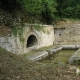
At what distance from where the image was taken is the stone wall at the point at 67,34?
71.9ft

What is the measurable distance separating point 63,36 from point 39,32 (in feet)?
16.2

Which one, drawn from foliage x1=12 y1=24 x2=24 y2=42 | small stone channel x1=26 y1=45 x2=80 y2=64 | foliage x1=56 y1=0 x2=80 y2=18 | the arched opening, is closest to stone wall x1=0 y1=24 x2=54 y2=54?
the arched opening

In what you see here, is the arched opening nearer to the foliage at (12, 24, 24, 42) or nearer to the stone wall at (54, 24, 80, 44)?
the foliage at (12, 24, 24, 42)

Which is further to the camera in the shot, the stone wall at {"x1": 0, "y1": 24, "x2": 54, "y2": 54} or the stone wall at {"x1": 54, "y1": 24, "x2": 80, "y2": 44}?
the stone wall at {"x1": 54, "y1": 24, "x2": 80, "y2": 44}

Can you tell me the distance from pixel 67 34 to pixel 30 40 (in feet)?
17.3

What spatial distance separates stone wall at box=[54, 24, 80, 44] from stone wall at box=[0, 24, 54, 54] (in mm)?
862

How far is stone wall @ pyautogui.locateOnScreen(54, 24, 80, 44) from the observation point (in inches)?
862

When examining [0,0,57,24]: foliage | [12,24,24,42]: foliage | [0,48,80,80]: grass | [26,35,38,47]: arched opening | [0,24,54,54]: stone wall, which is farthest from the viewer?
[0,0,57,24]: foliage

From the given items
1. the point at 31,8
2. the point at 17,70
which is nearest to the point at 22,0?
the point at 31,8

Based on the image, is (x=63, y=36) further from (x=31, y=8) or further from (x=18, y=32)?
(x=18, y=32)

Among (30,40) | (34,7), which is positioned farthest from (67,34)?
(30,40)

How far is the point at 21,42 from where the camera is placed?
14.8m

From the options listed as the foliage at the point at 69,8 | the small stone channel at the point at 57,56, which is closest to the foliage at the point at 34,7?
the foliage at the point at 69,8

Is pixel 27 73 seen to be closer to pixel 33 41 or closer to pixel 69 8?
pixel 33 41
